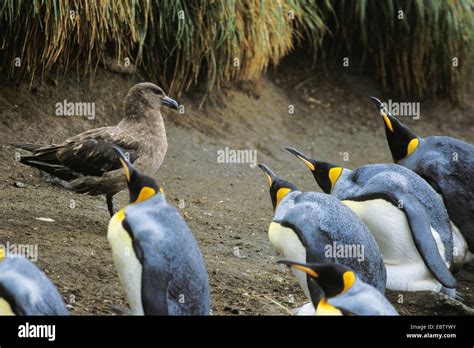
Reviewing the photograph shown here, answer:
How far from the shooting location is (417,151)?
473 centimetres

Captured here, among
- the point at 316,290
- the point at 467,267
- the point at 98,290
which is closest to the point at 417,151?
the point at 467,267

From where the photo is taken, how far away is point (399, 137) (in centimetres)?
477

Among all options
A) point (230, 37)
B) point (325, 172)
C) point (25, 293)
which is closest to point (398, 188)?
point (325, 172)

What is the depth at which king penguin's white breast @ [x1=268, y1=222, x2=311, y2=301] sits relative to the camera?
11.7 feet

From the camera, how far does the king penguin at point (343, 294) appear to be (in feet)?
9.60

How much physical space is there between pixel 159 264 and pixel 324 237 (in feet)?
2.73

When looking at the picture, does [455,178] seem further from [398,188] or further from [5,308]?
[5,308]

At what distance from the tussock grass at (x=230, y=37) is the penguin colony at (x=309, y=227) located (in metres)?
1.02

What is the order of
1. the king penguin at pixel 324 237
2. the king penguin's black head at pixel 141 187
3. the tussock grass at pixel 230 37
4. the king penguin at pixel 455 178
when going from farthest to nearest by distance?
the tussock grass at pixel 230 37, the king penguin at pixel 455 178, the king penguin at pixel 324 237, the king penguin's black head at pixel 141 187

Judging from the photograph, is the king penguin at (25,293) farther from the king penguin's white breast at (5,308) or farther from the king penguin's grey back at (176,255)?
the king penguin's grey back at (176,255)

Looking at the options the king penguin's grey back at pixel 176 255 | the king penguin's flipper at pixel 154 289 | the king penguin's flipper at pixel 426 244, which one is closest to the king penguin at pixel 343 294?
the king penguin's grey back at pixel 176 255
